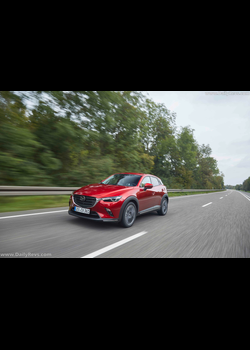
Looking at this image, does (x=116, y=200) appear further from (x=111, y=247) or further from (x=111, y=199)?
(x=111, y=247)

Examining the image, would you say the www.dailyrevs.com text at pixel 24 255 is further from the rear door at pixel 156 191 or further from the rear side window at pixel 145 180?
the rear door at pixel 156 191

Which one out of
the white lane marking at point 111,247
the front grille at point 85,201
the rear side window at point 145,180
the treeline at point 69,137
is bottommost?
the white lane marking at point 111,247

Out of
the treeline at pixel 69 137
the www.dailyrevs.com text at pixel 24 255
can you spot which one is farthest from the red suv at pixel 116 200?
the treeline at pixel 69 137

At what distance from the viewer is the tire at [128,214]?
4574 mm

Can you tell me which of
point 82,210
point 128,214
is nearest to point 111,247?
point 82,210

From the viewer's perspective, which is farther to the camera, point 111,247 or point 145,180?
point 145,180

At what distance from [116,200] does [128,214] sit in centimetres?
62

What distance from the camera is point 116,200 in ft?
14.5

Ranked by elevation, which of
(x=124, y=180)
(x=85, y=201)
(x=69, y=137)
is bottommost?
(x=85, y=201)

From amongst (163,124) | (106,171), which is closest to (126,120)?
(106,171)

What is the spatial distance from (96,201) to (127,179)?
1.67m

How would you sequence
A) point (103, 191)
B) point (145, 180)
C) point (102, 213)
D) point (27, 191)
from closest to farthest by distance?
1. point (102, 213)
2. point (103, 191)
3. point (145, 180)
4. point (27, 191)

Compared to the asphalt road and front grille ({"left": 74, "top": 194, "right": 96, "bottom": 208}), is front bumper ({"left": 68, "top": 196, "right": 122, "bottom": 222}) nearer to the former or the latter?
front grille ({"left": 74, "top": 194, "right": 96, "bottom": 208})
